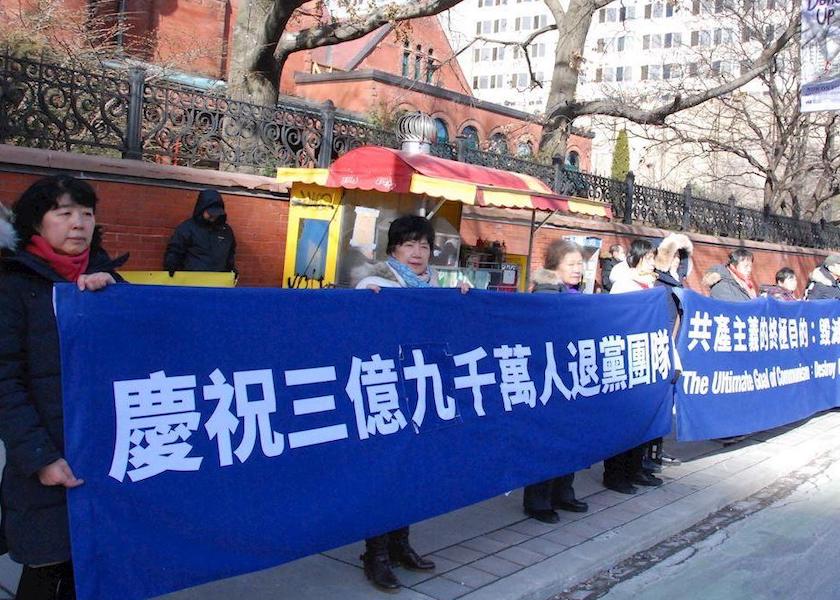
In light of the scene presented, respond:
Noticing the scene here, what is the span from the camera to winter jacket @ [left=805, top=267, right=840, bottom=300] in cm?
1050

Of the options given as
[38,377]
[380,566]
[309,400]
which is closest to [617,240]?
[380,566]

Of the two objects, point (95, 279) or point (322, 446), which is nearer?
point (95, 279)

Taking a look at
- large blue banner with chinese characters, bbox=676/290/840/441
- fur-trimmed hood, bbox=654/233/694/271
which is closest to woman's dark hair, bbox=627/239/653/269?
fur-trimmed hood, bbox=654/233/694/271

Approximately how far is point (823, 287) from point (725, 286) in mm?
2810

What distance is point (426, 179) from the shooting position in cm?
764

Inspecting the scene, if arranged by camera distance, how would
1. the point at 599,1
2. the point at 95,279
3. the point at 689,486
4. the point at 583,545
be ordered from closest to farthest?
the point at 95,279
the point at 583,545
the point at 689,486
the point at 599,1

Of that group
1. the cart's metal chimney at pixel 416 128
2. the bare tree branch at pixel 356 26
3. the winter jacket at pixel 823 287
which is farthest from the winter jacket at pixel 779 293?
the bare tree branch at pixel 356 26

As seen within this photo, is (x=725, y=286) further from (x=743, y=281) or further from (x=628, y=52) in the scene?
(x=628, y=52)

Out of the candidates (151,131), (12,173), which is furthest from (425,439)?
(151,131)

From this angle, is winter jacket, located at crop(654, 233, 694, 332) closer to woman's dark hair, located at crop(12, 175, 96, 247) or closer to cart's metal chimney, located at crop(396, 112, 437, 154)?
cart's metal chimney, located at crop(396, 112, 437, 154)

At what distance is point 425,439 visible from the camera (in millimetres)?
4457

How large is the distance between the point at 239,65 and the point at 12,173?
4.99 meters

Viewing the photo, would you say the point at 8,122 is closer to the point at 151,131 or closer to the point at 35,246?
the point at 151,131

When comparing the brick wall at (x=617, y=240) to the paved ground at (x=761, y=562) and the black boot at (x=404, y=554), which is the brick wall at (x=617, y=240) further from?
the black boot at (x=404, y=554)
